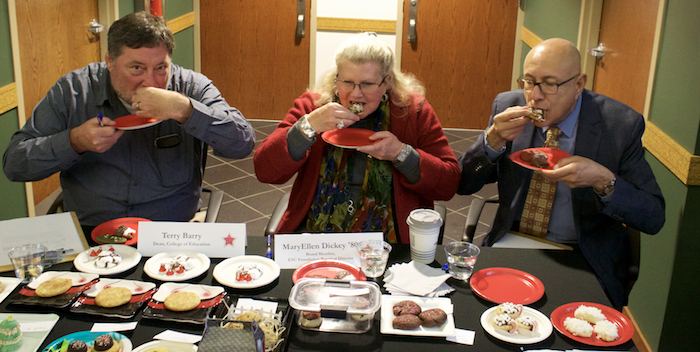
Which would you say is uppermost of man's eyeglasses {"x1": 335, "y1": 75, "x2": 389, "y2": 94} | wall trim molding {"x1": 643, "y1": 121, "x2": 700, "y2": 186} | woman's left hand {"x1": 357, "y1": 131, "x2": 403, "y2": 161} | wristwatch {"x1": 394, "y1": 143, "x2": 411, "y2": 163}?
man's eyeglasses {"x1": 335, "y1": 75, "x2": 389, "y2": 94}

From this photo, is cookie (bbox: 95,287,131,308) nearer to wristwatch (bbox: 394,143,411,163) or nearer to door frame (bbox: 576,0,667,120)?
wristwatch (bbox: 394,143,411,163)

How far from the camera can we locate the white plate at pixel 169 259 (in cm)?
162

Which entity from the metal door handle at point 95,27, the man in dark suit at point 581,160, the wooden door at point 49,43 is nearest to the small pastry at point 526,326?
the man in dark suit at point 581,160

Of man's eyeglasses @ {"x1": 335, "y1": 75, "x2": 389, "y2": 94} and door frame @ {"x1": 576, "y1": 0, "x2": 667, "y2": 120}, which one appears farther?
door frame @ {"x1": 576, "y1": 0, "x2": 667, "y2": 120}

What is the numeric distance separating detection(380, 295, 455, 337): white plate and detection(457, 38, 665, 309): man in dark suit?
614mm

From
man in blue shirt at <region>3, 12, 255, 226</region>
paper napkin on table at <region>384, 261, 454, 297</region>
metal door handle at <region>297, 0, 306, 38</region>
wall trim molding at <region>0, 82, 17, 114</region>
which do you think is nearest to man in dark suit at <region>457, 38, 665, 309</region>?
paper napkin on table at <region>384, 261, 454, 297</region>

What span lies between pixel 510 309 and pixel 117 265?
1.10m

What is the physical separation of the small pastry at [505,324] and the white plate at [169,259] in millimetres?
822

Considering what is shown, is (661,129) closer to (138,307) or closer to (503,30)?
(138,307)

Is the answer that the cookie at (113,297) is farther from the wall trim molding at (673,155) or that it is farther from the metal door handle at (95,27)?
the metal door handle at (95,27)

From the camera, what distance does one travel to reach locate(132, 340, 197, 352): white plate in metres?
1.30

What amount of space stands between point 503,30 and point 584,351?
16.8 feet

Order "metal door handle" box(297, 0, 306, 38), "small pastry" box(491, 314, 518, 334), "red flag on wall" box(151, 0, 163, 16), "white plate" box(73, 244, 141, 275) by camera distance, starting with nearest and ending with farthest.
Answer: "small pastry" box(491, 314, 518, 334), "white plate" box(73, 244, 141, 275), "red flag on wall" box(151, 0, 163, 16), "metal door handle" box(297, 0, 306, 38)

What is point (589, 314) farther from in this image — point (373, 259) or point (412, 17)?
point (412, 17)
